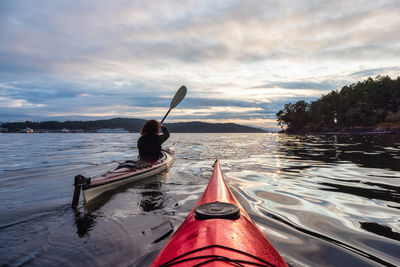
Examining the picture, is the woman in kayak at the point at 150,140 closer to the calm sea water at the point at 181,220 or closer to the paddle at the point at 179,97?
the calm sea water at the point at 181,220

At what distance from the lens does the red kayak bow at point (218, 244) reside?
141 cm

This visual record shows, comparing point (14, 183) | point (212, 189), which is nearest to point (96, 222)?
point (212, 189)

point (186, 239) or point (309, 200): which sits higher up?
point (186, 239)

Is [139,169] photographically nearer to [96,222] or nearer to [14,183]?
[96,222]

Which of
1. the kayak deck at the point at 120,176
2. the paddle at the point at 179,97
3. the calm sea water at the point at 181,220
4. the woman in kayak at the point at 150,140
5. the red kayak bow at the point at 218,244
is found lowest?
the calm sea water at the point at 181,220

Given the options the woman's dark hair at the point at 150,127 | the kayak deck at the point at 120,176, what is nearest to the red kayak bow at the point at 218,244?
the kayak deck at the point at 120,176

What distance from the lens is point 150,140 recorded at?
7.25m

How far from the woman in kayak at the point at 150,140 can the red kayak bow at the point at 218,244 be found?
508 cm

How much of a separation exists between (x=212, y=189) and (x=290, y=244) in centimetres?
127

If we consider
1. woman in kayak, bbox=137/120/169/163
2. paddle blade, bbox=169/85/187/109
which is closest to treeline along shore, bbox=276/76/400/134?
paddle blade, bbox=169/85/187/109

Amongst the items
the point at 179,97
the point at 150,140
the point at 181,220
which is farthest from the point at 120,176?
the point at 179,97

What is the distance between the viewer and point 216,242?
5.06 ft

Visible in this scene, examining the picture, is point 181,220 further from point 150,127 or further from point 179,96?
point 179,96

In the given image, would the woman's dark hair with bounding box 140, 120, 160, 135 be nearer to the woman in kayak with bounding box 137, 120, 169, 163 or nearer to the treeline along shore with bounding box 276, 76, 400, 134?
the woman in kayak with bounding box 137, 120, 169, 163
